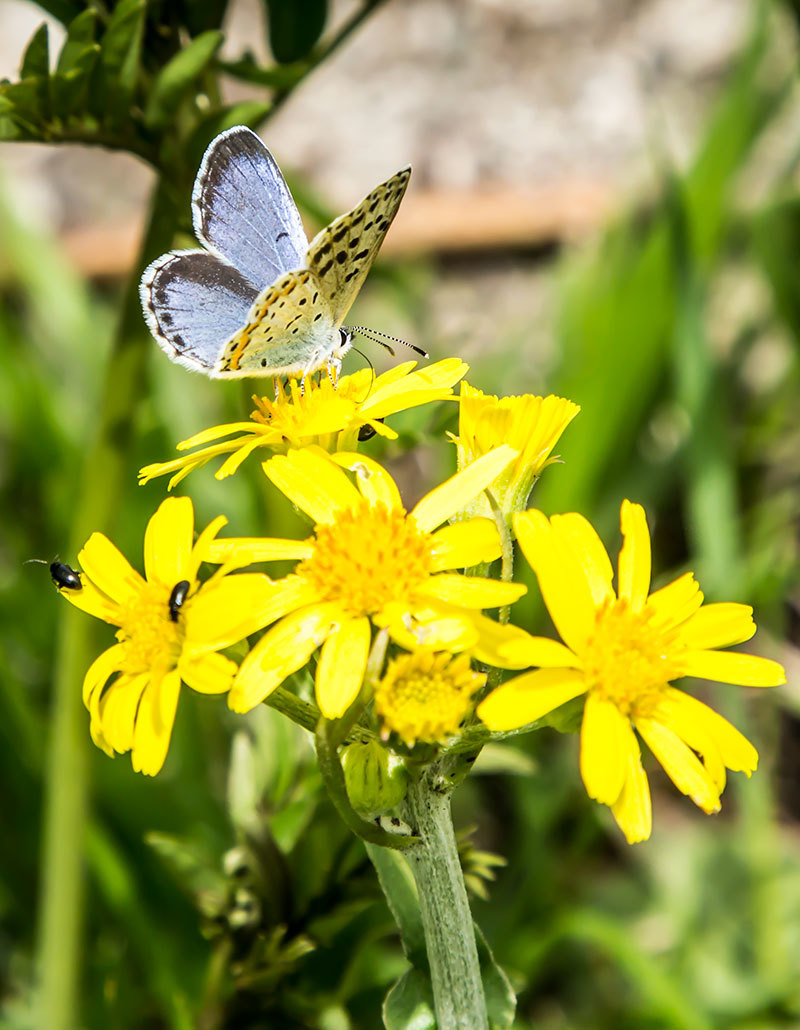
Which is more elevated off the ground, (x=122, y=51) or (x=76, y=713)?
(x=122, y=51)

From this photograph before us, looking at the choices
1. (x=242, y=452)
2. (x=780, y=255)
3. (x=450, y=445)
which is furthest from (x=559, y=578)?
(x=780, y=255)

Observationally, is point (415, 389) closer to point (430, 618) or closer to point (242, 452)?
point (242, 452)

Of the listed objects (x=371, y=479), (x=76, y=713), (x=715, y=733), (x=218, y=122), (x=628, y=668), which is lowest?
(x=76, y=713)

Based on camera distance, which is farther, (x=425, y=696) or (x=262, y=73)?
(x=262, y=73)

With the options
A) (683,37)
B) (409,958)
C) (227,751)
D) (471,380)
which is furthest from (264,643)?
(683,37)

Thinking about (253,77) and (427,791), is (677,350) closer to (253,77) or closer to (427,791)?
(253,77)

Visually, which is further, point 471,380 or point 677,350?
point 471,380
